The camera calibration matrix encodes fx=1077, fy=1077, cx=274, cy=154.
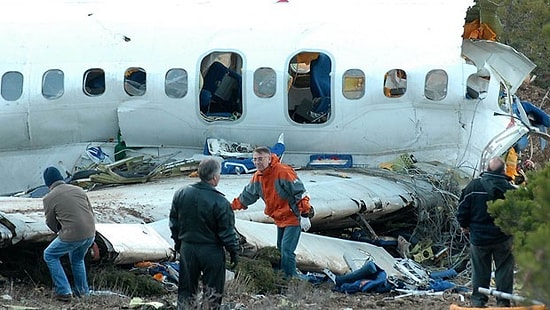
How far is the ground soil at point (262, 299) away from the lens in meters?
9.64

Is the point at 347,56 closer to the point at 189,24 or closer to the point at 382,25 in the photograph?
the point at 382,25

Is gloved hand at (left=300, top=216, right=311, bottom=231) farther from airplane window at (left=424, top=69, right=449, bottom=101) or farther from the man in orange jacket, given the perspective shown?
airplane window at (left=424, top=69, right=449, bottom=101)

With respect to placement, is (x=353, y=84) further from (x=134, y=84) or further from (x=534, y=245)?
(x=534, y=245)

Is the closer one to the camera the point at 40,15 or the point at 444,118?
the point at 444,118

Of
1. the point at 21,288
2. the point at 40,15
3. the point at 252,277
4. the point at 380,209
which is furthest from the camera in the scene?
the point at 40,15

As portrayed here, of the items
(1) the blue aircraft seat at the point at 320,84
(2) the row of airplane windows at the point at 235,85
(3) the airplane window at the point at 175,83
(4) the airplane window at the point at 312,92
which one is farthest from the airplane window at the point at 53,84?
(1) the blue aircraft seat at the point at 320,84

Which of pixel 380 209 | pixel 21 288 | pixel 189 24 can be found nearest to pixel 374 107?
pixel 380 209

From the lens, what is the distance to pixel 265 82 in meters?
16.4

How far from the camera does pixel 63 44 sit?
16859mm

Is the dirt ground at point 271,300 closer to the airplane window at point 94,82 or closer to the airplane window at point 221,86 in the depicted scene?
the airplane window at point 221,86

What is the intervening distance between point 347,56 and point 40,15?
16.6 ft

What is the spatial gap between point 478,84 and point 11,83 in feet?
23.5

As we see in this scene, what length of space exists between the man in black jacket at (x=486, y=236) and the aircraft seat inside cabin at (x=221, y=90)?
286 inches

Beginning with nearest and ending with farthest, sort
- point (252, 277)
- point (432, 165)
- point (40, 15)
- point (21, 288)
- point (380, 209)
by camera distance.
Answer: point (21, 288) < point (252, 277) < point (380, 209) < point (432, 165) < point (40, 15)
